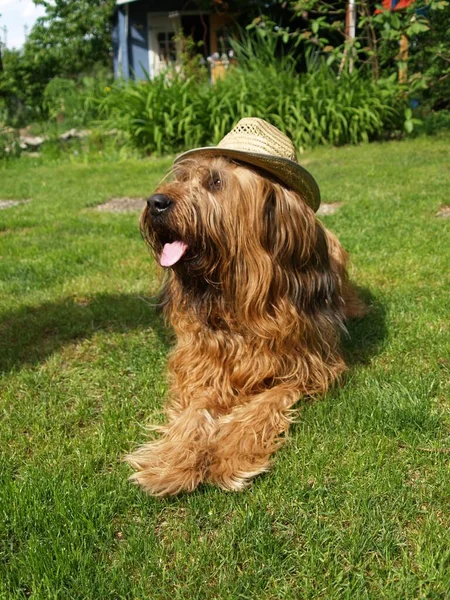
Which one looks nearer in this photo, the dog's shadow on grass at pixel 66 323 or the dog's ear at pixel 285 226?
the dog's ear at pixel 285 226

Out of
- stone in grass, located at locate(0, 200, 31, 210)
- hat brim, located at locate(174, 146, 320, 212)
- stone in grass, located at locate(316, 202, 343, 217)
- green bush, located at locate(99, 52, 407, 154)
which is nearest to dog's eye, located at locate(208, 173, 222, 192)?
hat brim, located at locate(174, 146, 320, 212)

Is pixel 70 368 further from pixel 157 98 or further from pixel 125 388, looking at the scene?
pixel 157 98

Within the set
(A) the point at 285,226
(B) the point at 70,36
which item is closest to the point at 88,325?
(A) the point at 285,226

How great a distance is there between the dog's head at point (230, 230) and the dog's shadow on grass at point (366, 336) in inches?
33.4

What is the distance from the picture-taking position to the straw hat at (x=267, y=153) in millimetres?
2486

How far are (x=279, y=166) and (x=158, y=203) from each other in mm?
567

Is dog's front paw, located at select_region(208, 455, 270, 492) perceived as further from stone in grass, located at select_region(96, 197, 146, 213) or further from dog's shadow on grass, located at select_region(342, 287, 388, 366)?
stone in grass, located at select_region(96, 197, 146, 213)

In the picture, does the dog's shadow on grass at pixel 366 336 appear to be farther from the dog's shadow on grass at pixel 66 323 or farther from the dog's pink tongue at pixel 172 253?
the dog's pink tongue at pixel 172 253

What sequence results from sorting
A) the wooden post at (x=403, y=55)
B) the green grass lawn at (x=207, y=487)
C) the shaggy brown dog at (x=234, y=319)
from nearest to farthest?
1. the green grass lawn at (x=207, y=487)
2. the shaggy brown dog at (x=234, y=319)
3. the wooden post at (x=403, y=55)

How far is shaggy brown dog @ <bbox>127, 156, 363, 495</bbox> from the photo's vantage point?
2.35 meters

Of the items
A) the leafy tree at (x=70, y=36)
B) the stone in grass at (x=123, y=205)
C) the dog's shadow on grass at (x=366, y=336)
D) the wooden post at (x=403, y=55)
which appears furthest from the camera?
the leafy tree at (x=70, y=36)

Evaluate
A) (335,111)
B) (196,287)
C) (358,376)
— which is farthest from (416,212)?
(335,111)

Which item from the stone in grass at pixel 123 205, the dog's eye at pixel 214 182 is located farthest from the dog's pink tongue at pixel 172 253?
the stone in grass at pixel 123 205

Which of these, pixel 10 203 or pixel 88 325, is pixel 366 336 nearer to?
pixel 88 325
